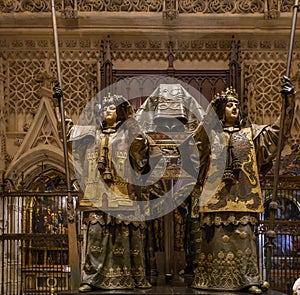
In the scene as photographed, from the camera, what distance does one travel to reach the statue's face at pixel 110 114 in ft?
16.9

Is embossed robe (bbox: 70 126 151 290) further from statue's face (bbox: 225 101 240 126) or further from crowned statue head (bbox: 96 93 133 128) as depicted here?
statue's face (bbox: 225 101 240 126)

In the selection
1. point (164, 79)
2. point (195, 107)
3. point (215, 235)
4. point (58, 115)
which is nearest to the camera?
point (215, 235)

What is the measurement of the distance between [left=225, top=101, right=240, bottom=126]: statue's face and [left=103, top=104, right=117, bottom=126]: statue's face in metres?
0.91

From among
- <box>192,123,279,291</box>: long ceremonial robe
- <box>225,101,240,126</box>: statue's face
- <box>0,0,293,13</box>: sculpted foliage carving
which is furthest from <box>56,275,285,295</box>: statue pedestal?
<box>0,0,293,13</box>: sculpted foliage carving

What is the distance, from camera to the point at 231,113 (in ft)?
16.5

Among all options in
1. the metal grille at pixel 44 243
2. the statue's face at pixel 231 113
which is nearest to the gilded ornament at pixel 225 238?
the statue's face at pixel 231 113

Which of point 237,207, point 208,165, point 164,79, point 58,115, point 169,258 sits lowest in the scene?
point 169,258

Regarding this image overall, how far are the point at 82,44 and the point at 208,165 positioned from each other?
5768mm

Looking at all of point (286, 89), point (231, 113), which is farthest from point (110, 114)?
point (286, 89)

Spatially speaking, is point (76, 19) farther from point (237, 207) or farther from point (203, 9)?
point (237, 207)

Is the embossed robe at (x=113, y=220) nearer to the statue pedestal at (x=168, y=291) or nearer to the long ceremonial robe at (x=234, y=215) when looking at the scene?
the statue pedestal at (x=168, y=291)

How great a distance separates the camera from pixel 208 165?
513 cm

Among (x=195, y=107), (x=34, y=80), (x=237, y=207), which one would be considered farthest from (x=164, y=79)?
(x=237, y=207)

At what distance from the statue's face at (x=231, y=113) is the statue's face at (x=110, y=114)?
91 centimetres
